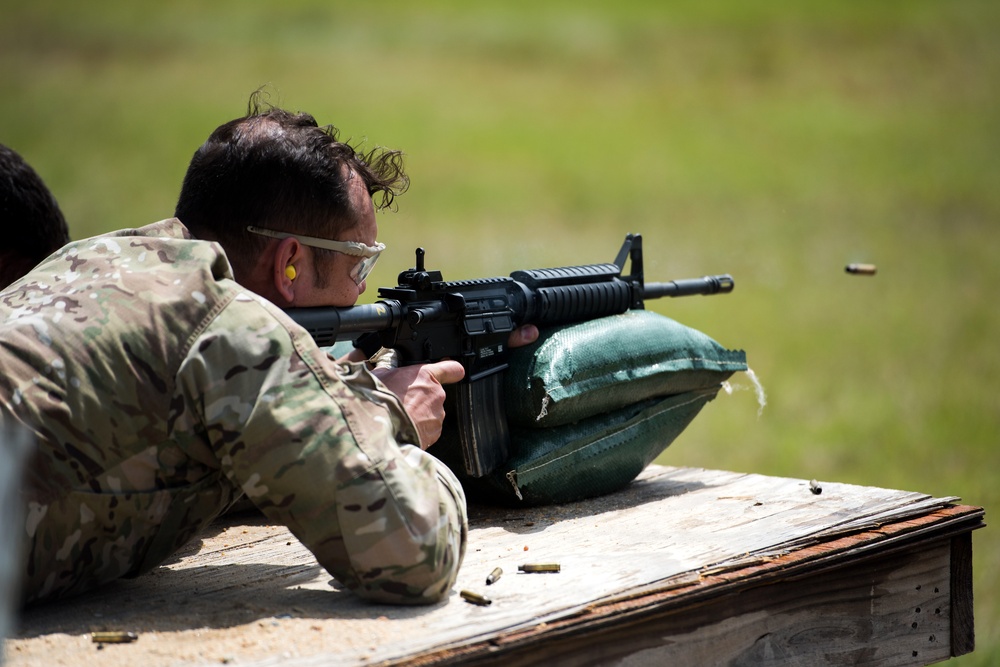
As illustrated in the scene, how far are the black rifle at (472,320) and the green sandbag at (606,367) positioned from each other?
92 mm

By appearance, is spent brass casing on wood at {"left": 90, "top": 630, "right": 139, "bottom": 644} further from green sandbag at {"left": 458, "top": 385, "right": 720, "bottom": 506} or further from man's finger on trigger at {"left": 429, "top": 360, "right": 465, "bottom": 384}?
green sandbag at {"left": 458, "top": 385, "right": 720, "bottom": 506}

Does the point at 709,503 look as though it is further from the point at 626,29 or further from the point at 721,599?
the point at 626,29

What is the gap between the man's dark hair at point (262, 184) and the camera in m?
3.18

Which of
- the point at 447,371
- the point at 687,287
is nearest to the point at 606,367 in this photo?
the point at 447,371

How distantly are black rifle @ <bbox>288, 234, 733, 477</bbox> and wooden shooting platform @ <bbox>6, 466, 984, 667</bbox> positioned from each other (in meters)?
0.40

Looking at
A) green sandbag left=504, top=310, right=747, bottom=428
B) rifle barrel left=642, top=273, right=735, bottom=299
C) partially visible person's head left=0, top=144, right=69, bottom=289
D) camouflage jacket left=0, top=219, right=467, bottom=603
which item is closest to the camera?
camouflage jacket left=0, top=219, right=467, bottom=603

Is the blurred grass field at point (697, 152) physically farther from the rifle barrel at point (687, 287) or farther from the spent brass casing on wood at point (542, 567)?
the spent brass casing on wood at point (542, 567)

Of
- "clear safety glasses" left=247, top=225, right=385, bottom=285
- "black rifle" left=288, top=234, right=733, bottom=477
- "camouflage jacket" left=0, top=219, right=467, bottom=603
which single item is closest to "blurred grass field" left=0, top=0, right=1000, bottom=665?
"black rifle" left=288, top=234, right=733, bottom=477

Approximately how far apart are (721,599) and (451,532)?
825mm

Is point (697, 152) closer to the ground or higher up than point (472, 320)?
higher up

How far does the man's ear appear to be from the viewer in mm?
3229

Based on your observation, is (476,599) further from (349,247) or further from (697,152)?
(697,152)

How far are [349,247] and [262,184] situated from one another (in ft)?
1.10

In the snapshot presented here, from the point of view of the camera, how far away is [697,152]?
64.7ft
